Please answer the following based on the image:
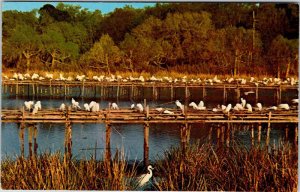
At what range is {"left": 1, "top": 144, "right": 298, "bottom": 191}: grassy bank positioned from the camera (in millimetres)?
5582

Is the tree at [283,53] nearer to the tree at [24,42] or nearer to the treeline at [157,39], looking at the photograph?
the treeline at [157,39]

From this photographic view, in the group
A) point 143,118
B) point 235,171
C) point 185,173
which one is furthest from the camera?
point 143,118

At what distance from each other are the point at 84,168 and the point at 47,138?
2.46m

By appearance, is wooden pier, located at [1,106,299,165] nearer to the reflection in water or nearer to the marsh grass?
the reflection in water

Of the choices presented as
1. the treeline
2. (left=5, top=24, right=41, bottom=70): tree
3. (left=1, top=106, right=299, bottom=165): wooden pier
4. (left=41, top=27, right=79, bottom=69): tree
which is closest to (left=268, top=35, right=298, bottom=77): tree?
the treeline

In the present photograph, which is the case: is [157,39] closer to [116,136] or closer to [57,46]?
[57,46]

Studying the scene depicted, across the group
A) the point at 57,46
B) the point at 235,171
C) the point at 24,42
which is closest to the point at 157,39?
the point at 57,46

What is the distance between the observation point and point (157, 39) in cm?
694

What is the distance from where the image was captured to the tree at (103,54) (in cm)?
685

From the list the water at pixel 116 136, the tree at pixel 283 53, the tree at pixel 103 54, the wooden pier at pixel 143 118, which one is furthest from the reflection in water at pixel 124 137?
the tree at pixel 103 54

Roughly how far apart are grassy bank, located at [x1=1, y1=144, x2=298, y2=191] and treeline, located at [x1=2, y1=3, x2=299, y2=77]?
1.13 meters

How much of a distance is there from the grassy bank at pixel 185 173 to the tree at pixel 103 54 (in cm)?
138

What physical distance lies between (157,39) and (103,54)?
63 centimetres

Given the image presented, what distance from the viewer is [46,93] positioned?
1106 centimetres
